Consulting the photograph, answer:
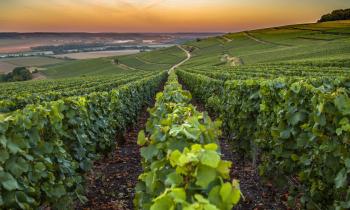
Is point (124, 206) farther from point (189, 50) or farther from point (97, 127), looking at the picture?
point (189, 50)

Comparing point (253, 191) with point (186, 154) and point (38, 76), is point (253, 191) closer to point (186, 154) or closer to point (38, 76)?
point (186, 154)

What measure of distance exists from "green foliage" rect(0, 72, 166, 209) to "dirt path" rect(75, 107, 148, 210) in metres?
0.63

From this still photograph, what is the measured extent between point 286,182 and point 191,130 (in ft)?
12.7

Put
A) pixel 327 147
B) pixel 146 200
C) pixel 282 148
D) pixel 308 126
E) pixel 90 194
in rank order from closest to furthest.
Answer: pixel 146 200 < pixel 327 147 < pixel 308 126 < pixel 282 148 < pixel 90 194

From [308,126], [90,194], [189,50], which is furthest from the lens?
[189,50]

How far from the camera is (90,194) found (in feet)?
26.0

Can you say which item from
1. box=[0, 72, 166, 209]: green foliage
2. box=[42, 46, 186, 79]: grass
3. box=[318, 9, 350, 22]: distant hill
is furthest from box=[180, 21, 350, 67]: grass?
box=[0, 72, 166, 209]: green foliage

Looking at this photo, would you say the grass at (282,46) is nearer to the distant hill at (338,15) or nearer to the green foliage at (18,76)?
the distant hill at (338,15)

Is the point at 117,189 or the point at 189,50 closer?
the point at 117,189

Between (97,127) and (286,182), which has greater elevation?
(97,127)

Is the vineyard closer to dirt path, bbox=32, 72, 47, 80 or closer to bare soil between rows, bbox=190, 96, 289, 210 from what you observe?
bare soil between rows, bbox=190, 96, 289, 210

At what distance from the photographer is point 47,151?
17.5 feet

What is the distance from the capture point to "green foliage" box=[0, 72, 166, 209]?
14.2ft

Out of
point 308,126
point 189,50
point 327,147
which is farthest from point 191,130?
point 189,50
